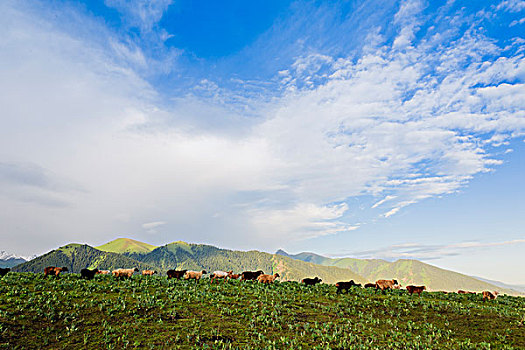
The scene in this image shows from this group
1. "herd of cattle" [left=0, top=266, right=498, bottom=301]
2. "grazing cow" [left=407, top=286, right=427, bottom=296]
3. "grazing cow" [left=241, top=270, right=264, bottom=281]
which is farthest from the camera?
"grazing cow" [left=241, top=270, right=264, bottom=281]

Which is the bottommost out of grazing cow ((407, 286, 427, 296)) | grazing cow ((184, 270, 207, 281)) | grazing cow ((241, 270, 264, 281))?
grazing cow ((407, 286, 427, 296))

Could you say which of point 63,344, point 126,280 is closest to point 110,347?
point 63,344

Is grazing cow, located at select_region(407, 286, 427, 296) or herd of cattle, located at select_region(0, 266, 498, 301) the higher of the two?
herd of cattle, located at select_region(0, 266, 498, 301)

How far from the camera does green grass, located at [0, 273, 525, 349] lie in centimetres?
1559

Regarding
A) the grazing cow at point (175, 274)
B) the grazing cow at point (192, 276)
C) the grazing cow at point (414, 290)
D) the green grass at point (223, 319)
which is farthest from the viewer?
the grazing cow at point (175, 274)

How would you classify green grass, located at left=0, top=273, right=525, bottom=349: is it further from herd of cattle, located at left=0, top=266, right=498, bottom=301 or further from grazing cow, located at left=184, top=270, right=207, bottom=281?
grazing cow, located at left=184, top=270, right=207, bottom=281

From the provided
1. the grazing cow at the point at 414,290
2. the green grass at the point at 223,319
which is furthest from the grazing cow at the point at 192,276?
the grazing cow at the point at 414,290

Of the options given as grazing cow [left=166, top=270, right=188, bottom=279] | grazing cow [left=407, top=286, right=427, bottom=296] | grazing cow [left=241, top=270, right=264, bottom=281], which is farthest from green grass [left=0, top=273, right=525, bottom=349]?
grazing cow [left=241, top=270, right=264, bottom=281]

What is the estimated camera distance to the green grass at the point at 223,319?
15594 millimetres

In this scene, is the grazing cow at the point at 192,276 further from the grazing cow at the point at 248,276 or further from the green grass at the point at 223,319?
the grazing cow at the point at 248,276

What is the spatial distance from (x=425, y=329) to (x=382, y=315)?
3518 millimetres

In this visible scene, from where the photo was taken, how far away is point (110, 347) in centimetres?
1448

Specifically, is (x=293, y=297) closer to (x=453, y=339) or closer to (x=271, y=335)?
(x=271, y=335)

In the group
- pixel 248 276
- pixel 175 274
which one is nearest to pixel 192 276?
pixel 175 274
